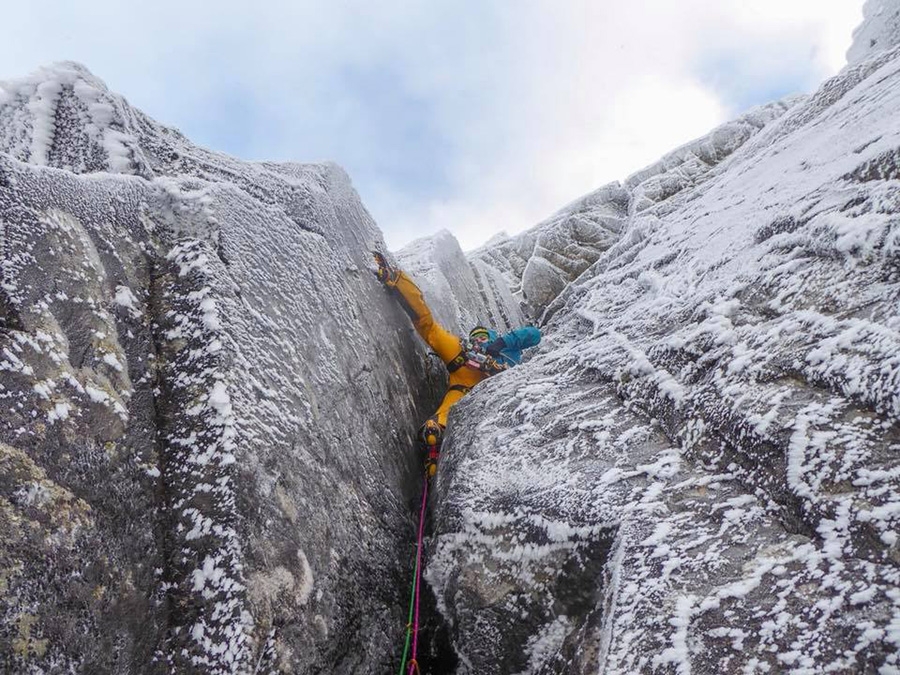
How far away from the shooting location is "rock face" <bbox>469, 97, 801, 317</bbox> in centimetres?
2388

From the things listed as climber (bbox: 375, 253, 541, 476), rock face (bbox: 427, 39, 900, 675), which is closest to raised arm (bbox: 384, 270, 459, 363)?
climber (bbox: 375, 253, 541, 476)

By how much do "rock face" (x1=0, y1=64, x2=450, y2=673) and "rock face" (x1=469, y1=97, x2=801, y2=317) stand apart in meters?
14.0

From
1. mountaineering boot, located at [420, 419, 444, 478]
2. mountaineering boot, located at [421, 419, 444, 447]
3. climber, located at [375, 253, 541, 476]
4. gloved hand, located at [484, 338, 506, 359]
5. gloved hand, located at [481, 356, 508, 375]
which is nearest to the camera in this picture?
mountaineering boot, located at [420, 419, 444, 478]

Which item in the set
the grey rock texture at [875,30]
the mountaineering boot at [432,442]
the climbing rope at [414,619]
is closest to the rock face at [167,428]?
the climbing rope at [414,619]

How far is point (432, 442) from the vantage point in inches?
284

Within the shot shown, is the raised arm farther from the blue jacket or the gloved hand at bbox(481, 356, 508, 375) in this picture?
the blue jacket

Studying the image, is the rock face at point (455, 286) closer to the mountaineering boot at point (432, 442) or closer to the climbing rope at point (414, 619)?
the mountaineering boot at point (432, 442)

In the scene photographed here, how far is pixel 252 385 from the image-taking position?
13.9 ft

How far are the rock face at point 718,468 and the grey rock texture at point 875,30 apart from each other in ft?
78.3

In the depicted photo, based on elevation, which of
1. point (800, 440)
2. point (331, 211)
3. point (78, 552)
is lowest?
point (800, 440)

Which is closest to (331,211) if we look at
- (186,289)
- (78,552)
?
(186,289)

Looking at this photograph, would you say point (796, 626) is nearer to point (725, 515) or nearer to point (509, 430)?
point (725, 515)

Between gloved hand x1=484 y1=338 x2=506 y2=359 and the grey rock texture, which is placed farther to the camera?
the grey rock texture

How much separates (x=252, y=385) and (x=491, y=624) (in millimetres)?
3051
